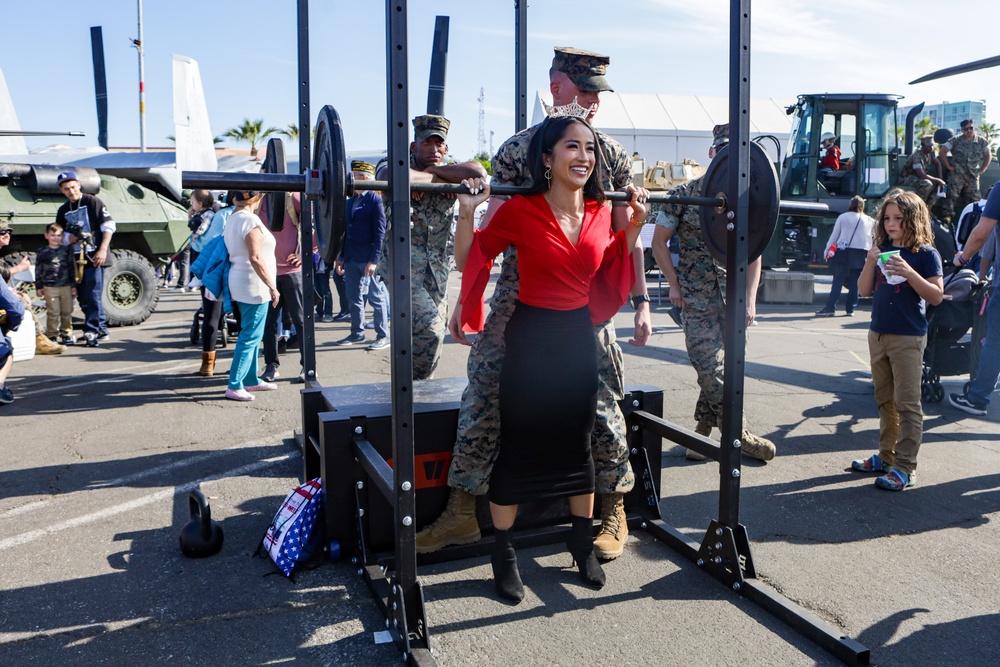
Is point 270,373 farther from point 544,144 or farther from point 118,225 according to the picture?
point 118,225

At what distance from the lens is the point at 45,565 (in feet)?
11.8

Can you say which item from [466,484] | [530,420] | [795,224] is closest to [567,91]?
[530,420]

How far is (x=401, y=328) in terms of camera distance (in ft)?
8.90

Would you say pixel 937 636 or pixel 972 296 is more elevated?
pixel 972 296

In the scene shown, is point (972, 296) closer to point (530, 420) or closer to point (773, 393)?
point (773, 393)

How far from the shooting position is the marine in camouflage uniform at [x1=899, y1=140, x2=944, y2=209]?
12766 millimetres

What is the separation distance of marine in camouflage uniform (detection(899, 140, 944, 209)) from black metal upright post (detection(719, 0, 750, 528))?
11040 millimetres

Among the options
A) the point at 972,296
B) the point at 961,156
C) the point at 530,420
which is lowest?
the point at 530,420

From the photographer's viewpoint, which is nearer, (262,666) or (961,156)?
(262,666)

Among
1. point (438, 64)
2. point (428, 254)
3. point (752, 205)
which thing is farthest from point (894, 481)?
point (438, 64)

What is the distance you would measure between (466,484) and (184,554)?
1.37m

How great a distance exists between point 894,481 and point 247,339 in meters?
4.93

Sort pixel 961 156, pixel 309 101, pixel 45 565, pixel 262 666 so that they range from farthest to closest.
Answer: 1. pixel 961 156
2. pixel 309 101
3. pixel 45 565
4. pixel 262 666

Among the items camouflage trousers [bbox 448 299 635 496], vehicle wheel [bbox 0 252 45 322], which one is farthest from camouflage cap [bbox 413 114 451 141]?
vehicle wheel [bbox 0 252 45 322]
